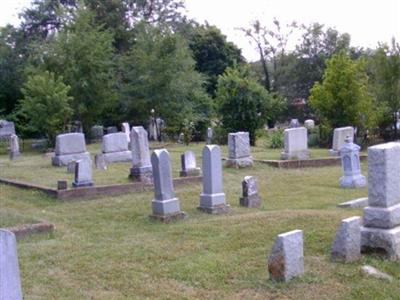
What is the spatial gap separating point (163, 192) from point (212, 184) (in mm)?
1185

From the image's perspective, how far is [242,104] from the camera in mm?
24984

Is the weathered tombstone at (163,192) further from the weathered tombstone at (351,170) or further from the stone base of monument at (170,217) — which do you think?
the weathered tombstone at (351,170)

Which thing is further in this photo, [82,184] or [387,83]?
[387,83]

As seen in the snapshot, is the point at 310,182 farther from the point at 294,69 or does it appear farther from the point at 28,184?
the point at 294,69

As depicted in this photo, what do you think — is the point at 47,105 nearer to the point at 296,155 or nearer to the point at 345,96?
the point at 296,155

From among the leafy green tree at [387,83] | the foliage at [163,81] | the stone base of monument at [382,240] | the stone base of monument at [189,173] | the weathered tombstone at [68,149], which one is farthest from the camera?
the foliage at [163,81]

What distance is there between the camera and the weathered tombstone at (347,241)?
259 inches

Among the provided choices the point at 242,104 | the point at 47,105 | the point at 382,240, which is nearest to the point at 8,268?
the point at 382,240

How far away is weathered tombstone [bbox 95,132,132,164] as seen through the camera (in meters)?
19.3

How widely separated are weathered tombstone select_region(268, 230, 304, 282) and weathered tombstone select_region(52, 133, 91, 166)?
12.8 metres

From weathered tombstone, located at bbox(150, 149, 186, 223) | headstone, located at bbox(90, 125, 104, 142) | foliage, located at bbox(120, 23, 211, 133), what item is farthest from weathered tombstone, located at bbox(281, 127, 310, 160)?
headstone, located at bbox(90, 125, 104, 142)

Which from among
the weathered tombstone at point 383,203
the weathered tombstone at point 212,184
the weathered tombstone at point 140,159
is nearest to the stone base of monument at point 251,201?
the weathered tombstone at point 212,184

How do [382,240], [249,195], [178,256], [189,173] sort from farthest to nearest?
1. [189,173]
2. [249,195]
3. [178,256]
4. [382,240]

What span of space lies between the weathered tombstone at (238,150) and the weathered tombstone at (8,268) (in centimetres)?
1388
